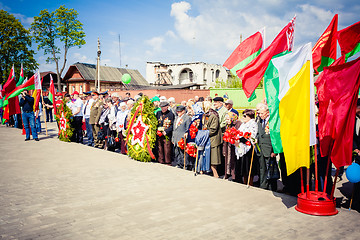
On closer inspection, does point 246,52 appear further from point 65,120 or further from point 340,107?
point 65,120

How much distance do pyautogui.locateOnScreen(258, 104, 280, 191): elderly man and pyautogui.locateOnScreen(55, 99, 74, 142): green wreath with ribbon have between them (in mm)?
9272

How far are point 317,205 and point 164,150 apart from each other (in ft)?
17.4

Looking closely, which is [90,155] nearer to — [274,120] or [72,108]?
[72,108]

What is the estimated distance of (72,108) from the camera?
45.7 ft

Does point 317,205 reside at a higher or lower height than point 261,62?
lower

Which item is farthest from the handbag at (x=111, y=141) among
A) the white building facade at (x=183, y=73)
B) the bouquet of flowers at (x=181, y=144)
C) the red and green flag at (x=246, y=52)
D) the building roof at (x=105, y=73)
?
the white building facade at (x=183, y=73)

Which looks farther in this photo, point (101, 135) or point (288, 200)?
point (101, 135)

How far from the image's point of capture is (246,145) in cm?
709

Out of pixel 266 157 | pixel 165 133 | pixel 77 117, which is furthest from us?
pixel 77 117

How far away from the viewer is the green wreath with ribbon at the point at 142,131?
31.6 ft

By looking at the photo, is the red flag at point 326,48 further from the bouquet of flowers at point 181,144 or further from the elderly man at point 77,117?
the elderly man at point 77,117

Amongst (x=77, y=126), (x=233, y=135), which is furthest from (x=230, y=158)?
(x=77, y=126)

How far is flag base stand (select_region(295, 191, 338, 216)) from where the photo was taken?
522 cm

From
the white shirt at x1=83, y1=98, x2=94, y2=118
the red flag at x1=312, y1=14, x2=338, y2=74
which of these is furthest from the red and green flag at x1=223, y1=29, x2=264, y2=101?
the white shirt at x1=83, y1=98, x2=94, y2=118
